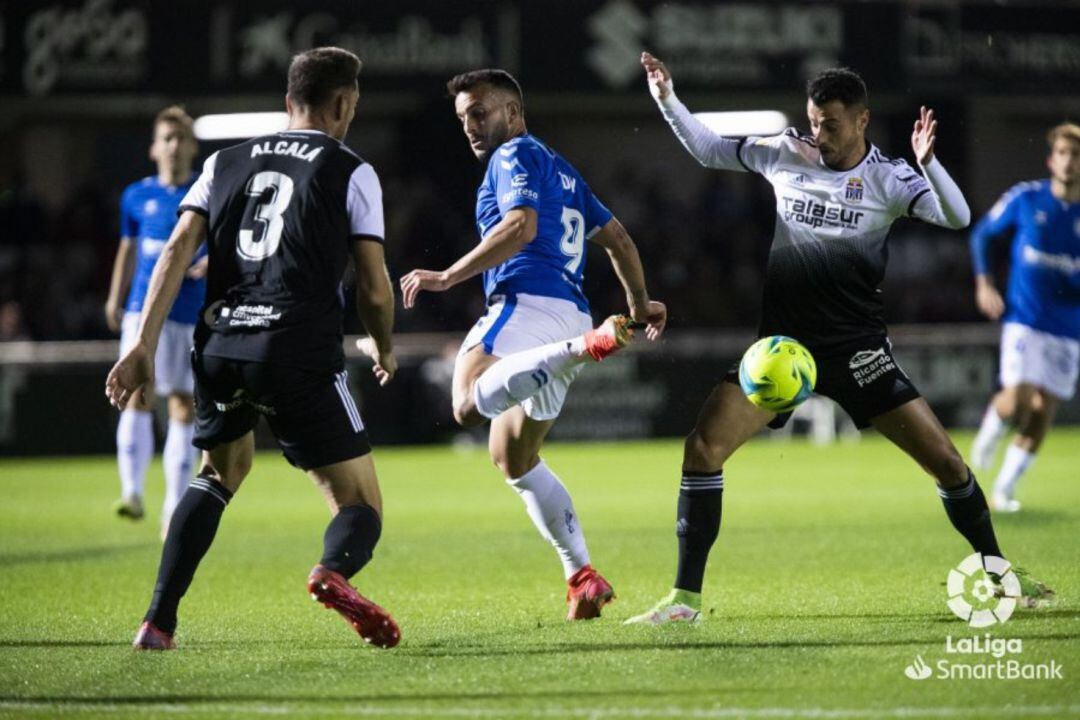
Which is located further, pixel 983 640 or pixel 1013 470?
pixel 1013 470

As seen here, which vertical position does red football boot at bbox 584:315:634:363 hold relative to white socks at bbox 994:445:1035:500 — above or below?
above

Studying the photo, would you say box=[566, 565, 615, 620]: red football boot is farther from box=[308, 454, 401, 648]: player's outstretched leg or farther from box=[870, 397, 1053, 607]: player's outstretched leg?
box=[870, 397, 1053, 607]: player's outstretched leg

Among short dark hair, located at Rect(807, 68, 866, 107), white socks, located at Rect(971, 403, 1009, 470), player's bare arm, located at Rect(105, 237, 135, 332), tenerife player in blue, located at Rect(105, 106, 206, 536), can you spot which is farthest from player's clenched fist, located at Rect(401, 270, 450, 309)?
→ white socks, located at Rect(971, 403, 1009, 470)

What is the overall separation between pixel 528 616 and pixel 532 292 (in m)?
1.42

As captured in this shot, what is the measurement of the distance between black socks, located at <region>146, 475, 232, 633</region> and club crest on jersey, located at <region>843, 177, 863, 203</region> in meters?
2.88

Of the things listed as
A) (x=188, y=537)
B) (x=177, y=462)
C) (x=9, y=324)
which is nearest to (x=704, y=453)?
(x=188, y=537)

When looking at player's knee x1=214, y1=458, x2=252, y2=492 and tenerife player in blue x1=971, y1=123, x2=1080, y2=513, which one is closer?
player's knee x1=214, y1=458, x2=252, y2=492

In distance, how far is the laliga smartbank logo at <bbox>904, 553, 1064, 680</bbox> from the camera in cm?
545

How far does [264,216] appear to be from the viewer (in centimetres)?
601

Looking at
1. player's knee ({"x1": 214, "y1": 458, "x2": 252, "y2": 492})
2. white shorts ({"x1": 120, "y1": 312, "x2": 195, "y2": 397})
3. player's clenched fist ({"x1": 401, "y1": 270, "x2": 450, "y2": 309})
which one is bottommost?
white shorts ({"x1": 120, "y1": 312, "x2": 195, "y2": 397})

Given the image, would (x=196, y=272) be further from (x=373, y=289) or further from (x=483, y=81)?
(x=373, y=289)

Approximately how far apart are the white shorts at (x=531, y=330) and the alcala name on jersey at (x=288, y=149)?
1347 mm

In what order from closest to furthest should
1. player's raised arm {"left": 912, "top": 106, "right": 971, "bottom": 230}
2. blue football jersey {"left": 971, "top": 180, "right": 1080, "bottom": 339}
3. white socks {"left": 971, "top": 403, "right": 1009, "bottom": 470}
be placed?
1. player's raised arm {"left": 912, "top": 106, "right": 971, "bottom": 230}
2. blue football jersey {"left": 971, "top": 180, "right": 1080, "bottom": 339}
3. white socks {"left": 971, "top": 403, "right": 1009, "bottom": 470}

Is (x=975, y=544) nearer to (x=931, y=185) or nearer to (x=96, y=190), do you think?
(x=931, y=185)
